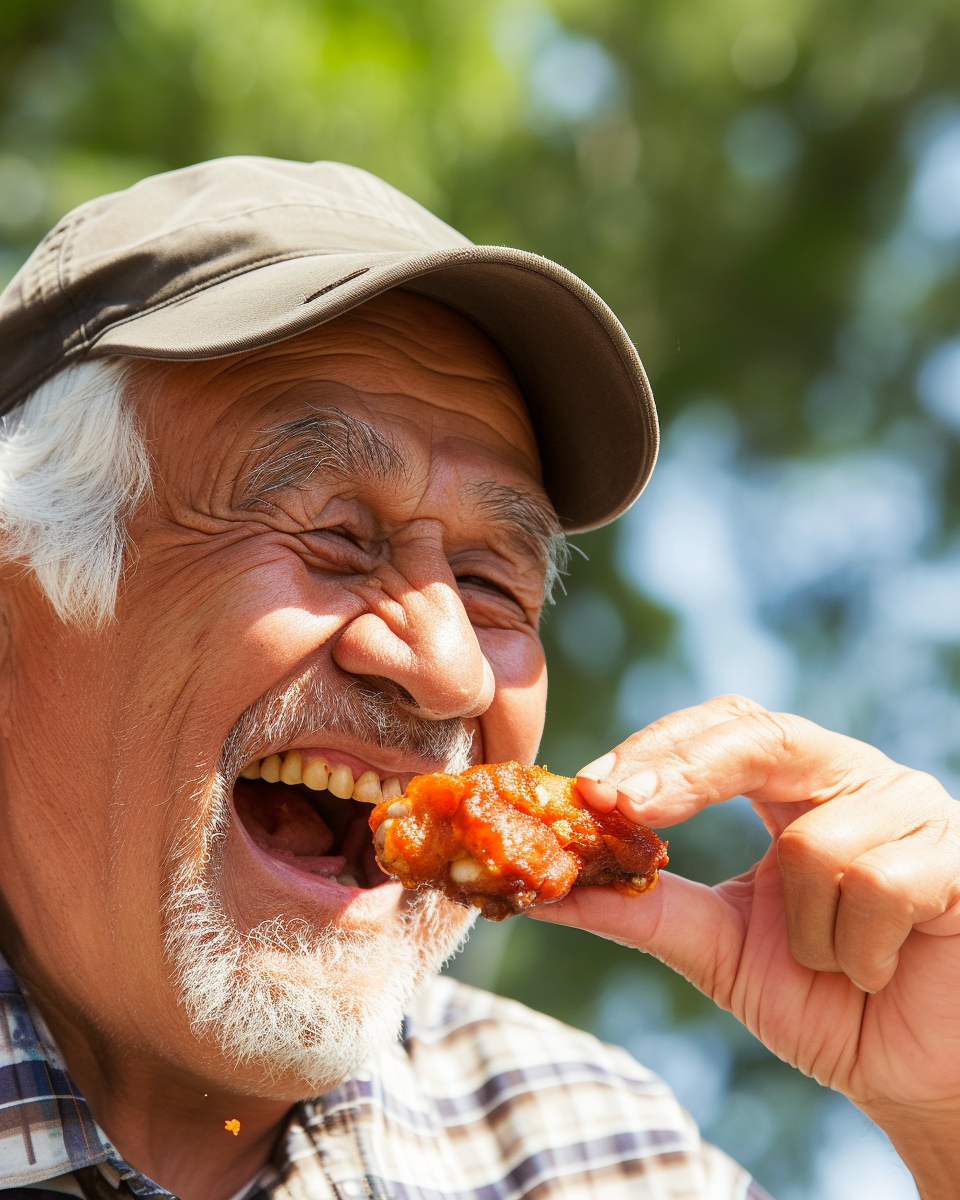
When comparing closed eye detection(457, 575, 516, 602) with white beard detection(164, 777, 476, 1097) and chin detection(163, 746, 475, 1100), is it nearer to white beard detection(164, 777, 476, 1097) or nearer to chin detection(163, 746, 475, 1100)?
chin detection(163, 746, 475, 1100)

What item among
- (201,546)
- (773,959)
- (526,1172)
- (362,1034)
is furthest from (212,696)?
(526,1172)

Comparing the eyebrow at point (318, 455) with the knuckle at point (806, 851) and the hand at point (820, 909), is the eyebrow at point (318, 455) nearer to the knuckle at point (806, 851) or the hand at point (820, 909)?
the hand at point (820, 909)

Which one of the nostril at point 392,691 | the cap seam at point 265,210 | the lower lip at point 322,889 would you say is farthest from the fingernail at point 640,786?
the cap seam at point 265,210

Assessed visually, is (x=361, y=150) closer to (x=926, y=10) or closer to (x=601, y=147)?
(x=601, y=147)

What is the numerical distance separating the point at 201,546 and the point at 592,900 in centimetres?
110

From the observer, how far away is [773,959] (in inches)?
90.5

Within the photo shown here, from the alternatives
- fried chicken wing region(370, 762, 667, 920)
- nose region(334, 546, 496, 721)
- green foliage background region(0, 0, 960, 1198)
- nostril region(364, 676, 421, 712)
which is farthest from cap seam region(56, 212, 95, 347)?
green foliage background region(0, 0, 960, 1198)

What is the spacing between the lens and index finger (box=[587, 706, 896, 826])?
1929 millimetres

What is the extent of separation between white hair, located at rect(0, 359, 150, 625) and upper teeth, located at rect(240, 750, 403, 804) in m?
0.46

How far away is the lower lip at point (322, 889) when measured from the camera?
221 centimetres

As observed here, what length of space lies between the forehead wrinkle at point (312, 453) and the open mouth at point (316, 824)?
0.64 metres

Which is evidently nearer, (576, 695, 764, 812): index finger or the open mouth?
(576, 695, 764, 812): index finger

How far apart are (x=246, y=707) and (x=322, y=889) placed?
1.46 ft

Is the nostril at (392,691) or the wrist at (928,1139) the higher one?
the nostril at (392,691)
